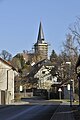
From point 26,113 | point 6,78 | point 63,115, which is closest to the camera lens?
point 63,115

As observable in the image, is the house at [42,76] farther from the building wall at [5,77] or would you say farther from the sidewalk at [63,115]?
the sidewalk at [63,115]

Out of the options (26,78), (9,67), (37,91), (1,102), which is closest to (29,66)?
(26,78)

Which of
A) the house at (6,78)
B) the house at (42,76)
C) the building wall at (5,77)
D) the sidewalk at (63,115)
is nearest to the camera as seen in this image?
the sidewalk at (63,115)

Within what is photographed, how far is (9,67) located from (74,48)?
47.5 ft

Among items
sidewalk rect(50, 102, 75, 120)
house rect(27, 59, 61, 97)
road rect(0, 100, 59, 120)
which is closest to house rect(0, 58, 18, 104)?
road rect(0, 100, 59, 120)

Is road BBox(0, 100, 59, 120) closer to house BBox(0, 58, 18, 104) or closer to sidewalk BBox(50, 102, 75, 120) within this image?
sidewalk BBox(50, 102, 75, 120)

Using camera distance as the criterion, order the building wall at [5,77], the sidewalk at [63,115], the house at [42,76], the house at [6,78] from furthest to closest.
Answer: the house at [42,76], the building wall at [5,77], the house at [6,78], the sidewalk at [63,115]

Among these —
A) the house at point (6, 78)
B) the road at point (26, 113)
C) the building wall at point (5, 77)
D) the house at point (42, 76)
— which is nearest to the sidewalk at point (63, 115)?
the road at point (26, 113)

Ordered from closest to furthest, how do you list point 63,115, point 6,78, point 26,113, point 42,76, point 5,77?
point 63,115
point 26,113
point 5,77
point 6,78
point 42,76

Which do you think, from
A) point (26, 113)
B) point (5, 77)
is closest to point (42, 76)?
point (5, 77)

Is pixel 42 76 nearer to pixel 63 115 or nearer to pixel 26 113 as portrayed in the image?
pixel 26 113

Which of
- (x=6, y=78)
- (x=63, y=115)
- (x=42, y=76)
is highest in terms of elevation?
(x=42, y=76)

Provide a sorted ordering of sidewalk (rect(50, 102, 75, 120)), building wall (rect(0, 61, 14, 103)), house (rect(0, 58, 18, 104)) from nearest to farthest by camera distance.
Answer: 1. sidewalk (rect(50, 102, 75, 120))
2. house (rect(0, 58, 18, 104))
3. building wall (rect(0, 61, 14, 103))

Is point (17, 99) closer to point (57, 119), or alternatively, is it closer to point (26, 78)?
point (26, 78)
